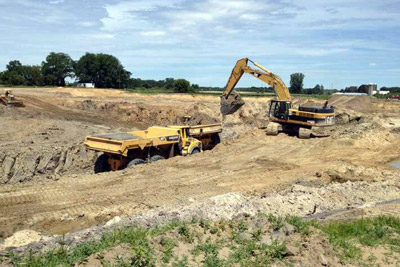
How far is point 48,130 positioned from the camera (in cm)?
1809

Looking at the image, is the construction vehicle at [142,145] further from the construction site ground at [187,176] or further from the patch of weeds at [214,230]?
the patch of weeds at [214,230]

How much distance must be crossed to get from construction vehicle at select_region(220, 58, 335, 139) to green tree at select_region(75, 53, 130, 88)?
5162 cm

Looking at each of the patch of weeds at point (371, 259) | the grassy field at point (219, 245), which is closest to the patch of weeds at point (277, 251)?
the grassy field at point (219, 245)

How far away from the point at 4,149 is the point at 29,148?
2.70 feet

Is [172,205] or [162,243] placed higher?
[162,243]

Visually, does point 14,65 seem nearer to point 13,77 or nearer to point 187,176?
point 13,77

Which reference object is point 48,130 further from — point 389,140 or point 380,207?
point 389,140

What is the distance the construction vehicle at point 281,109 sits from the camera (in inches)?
789

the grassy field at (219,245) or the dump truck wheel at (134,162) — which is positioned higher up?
the grassy field at (219,245)

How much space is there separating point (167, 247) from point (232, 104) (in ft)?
48.0

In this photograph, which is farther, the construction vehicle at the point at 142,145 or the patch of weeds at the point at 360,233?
the construction vehicle at the point at 142,145

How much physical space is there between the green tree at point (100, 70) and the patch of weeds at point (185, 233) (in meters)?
65.3

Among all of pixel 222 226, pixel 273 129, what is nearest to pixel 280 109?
pixel 273 129

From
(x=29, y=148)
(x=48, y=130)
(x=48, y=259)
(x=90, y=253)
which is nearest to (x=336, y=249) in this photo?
(x=90, y=253)
